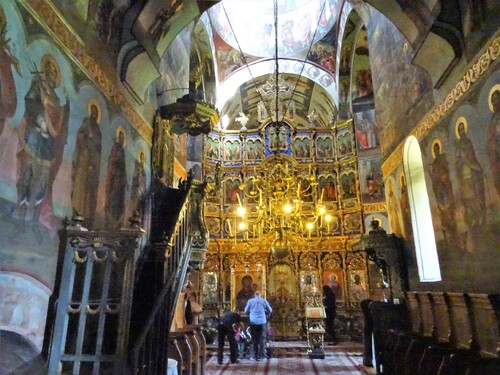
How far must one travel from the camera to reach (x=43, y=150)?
345cm

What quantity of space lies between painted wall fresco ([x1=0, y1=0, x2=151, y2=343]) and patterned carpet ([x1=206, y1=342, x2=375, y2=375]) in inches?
178

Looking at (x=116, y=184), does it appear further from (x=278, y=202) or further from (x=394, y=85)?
(x=394, y=85)

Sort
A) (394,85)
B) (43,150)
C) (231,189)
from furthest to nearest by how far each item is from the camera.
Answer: (231,189)
(394,85)
(43,150)

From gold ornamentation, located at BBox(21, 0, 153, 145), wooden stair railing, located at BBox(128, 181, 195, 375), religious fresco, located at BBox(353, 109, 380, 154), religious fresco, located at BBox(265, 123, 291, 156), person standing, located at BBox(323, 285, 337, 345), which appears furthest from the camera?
religious fresco, located at BBox(265, 123, 291, 156)

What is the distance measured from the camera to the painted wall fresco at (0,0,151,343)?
2.96 m

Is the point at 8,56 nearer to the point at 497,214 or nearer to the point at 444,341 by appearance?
the point at 497,214

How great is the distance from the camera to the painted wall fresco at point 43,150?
2.96 metres

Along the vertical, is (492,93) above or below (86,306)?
above

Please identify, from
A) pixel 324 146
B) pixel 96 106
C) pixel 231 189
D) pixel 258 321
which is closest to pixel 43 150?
pixel 96 106

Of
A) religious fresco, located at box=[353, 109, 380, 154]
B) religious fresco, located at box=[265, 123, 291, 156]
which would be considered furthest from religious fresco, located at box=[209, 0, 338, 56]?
religious fresco, located at box=[353, 109, 380, 154]

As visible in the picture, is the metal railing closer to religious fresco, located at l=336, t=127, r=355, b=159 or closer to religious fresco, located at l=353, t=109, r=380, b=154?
religious fresco, located at l=353, t=109, r=380, b=154

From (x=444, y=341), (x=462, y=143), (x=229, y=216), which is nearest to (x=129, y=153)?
(x=462, y=143)

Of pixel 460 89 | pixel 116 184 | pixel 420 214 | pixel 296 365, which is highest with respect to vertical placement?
pixel 460 89

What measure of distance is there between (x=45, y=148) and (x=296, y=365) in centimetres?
687
